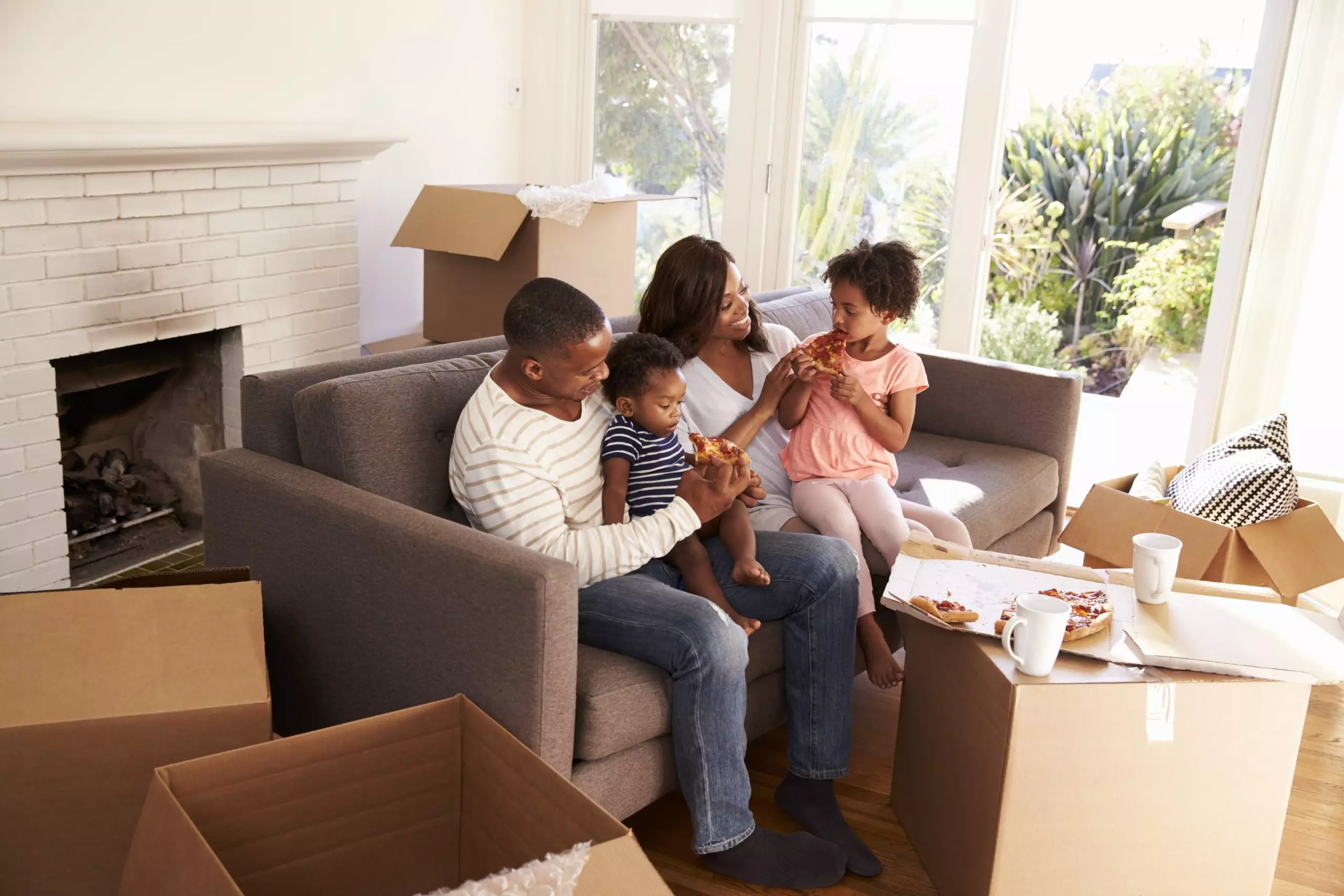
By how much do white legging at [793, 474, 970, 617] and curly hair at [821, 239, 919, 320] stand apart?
36cm

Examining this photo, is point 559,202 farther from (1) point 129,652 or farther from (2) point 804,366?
(1) point 129,652

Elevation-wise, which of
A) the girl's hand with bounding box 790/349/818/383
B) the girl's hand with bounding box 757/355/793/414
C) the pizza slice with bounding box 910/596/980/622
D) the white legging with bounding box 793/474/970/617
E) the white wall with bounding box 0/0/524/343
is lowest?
the white legging with bounding box 793/474/970/617

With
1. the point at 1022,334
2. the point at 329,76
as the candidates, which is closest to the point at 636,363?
the point at 329,76

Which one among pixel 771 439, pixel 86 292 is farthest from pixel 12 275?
pixel 771 439

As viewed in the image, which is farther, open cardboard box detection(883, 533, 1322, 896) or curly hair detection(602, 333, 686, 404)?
curly hair detection(602, 333, 686, 404)

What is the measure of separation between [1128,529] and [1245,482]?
290mm

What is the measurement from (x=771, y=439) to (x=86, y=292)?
168 centimetres

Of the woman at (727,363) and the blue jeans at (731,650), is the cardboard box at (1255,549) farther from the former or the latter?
the blue jeans at (731,650)

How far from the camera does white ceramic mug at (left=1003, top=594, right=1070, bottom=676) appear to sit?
159 centimetres

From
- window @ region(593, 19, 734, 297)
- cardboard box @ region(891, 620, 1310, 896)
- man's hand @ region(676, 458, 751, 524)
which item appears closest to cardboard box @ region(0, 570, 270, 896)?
man's hand @ region(676, 458, 751, 524)

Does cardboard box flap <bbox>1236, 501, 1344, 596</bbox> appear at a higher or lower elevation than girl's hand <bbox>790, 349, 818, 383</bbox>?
lower

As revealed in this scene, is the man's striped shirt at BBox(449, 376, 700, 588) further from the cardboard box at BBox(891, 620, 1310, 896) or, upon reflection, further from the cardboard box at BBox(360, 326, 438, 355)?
the cardboard box at BBox(360, 326, 438, 355)

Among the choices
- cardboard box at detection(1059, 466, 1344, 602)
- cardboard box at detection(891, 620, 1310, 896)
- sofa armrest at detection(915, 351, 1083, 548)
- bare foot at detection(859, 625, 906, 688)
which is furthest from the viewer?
sofa armrest at detection(915, 351, 1083, 548)

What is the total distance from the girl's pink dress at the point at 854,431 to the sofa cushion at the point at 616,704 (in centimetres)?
77
